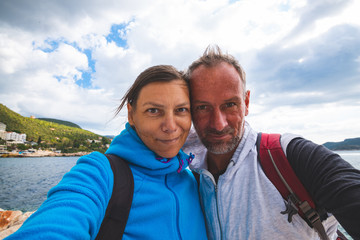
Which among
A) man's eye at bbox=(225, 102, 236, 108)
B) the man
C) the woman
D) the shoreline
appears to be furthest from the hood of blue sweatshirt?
the shoreline

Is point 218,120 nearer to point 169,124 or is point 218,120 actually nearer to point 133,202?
point 169,124

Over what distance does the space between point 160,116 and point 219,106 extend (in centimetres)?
76

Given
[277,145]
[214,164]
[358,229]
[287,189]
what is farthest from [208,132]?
[358,229]

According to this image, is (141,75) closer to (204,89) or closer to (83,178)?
(204,89)

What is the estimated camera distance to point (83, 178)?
3.76 feet

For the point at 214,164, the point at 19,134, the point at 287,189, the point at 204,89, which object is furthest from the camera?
the point at 19,134

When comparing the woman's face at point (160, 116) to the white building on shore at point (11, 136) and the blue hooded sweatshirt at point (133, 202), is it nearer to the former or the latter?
the blue hooded sweatshirt at point (133, 202)

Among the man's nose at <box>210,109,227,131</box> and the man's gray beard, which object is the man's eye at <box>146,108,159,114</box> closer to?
the man's nose at <box>210,109,227,131</box>

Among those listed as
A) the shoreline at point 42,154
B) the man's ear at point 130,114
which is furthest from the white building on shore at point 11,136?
the man's ear at point 130,114

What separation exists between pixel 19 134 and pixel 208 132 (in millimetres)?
140732

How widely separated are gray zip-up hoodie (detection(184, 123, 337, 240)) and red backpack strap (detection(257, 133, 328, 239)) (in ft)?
0.20

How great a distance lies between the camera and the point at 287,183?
58.9 inches

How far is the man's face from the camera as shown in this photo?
2.04 m

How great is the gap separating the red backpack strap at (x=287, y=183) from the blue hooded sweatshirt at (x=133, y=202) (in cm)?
85
